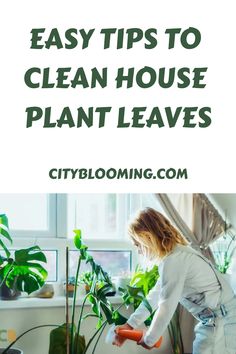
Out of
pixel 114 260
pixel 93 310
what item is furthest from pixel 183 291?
pixel 114 260

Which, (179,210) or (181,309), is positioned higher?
(179,210)

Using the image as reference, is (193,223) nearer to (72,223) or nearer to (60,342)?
(72,223)

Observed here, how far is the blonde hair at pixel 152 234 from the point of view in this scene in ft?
8.68

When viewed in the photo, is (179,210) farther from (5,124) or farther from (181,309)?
(5,124)

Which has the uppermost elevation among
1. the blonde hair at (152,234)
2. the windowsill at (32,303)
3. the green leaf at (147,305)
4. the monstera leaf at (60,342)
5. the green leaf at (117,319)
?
the blonde hair at (152,234)

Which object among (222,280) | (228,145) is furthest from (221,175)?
(222,280)

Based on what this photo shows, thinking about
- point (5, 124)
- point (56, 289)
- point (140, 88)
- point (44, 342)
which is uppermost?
point (140, 88)

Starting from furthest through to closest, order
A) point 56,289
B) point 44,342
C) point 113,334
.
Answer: point 56,289
point 44,342
point 113,334

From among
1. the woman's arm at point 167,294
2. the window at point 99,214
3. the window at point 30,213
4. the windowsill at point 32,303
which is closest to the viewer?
the woman's arm at point 167,294

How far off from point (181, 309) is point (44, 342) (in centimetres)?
87

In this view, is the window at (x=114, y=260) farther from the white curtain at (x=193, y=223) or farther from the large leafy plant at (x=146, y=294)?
the white curtain at (x=193, y=223)

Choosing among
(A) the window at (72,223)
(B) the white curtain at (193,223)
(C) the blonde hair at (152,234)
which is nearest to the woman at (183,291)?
(C) the blonde hair at (152,234)

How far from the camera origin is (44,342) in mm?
3043

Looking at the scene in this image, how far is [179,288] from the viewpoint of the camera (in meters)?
2.52
